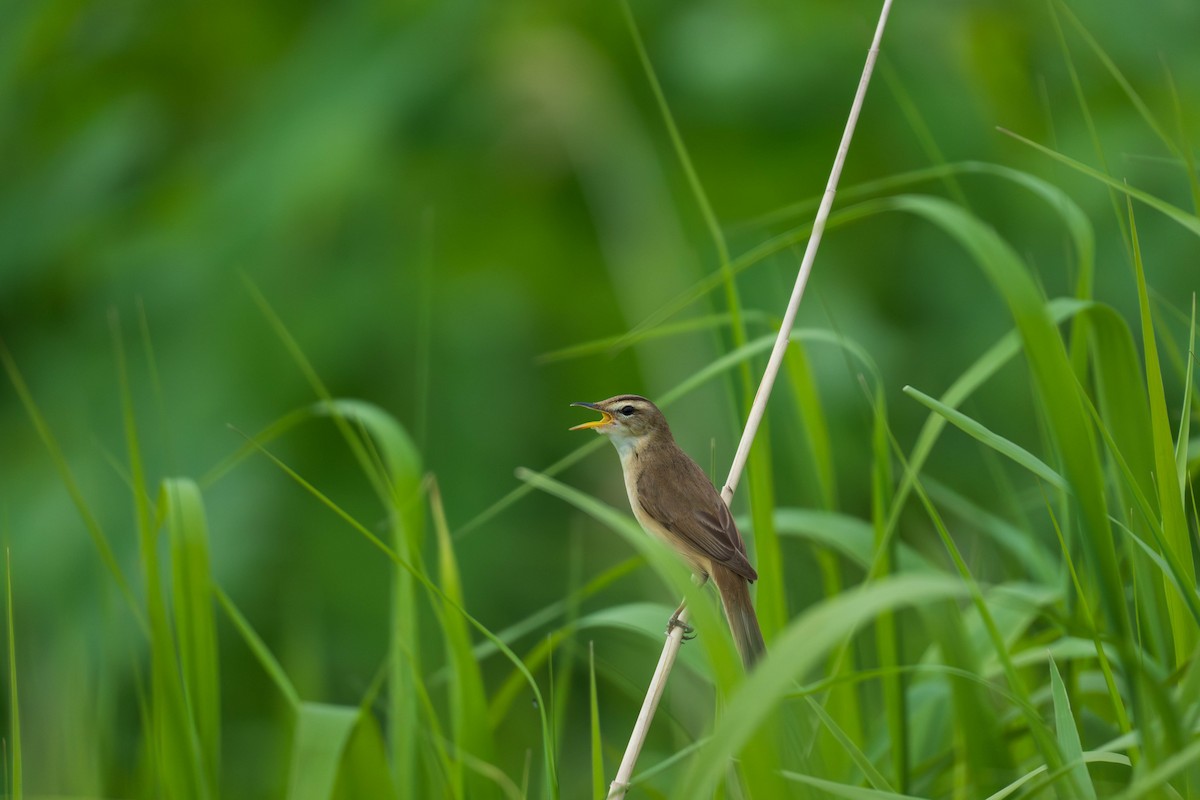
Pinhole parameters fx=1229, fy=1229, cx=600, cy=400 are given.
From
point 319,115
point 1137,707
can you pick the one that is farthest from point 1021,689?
point 319,115

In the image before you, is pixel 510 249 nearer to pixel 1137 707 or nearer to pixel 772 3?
pixel 772 3

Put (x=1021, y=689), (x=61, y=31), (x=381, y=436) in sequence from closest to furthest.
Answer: (x=1021, y=689) → (x=381, y=436) → (x=61, y=31)

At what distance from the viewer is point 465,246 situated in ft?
13.0

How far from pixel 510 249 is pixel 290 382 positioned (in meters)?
0.81

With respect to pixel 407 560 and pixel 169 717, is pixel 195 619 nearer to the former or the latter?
pixel 169 717

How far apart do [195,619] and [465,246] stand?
2.33m

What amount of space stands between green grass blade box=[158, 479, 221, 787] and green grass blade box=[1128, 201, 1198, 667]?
1275 millimetres

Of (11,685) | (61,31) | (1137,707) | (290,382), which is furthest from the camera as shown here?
(61,31)

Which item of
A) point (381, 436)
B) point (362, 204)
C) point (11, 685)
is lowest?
point (11, 685)

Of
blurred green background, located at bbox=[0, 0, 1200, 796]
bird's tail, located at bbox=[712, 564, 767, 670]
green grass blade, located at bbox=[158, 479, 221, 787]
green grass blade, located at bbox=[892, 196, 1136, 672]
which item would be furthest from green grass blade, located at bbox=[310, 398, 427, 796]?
blurred green background, located at bbox=[0, 0, 1200, 796]

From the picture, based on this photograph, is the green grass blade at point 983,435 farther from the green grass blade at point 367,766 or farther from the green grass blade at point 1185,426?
the green grass blade at point 367,766

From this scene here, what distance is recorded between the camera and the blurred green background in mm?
3785

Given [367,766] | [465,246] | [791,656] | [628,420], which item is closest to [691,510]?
[628,420]

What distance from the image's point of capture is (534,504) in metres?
4.03
